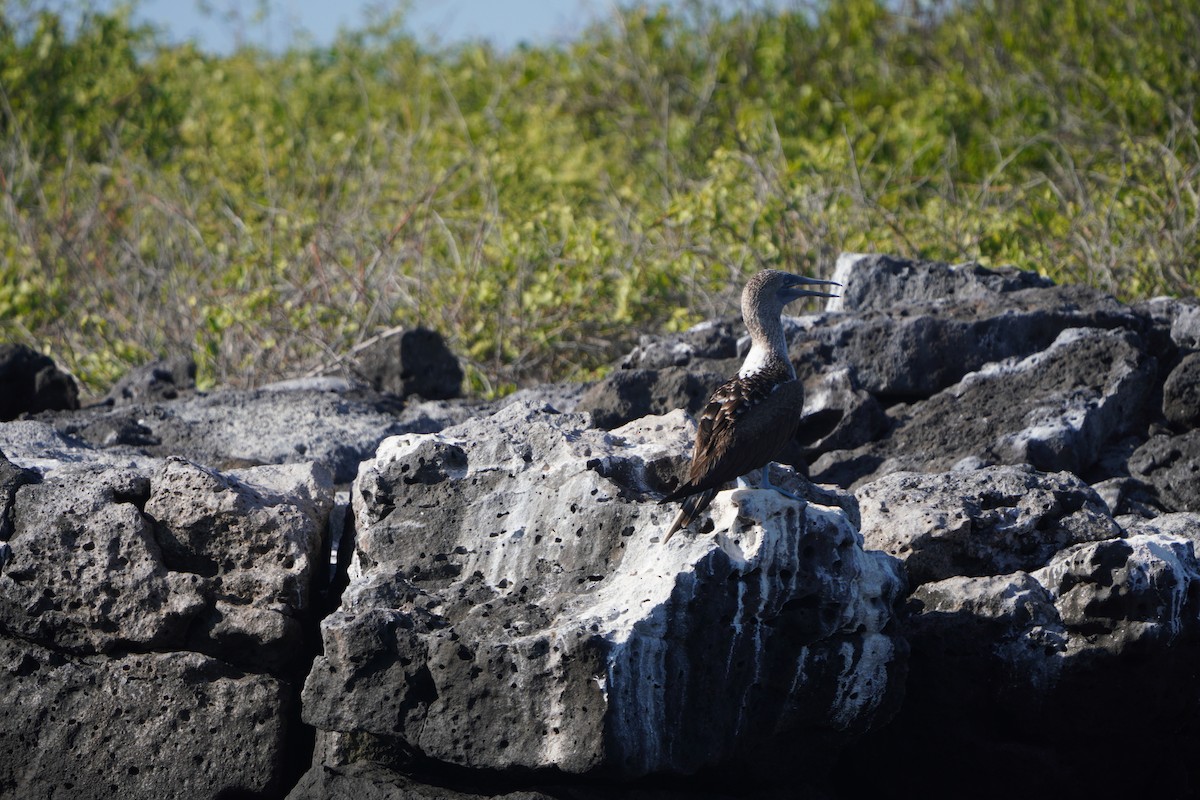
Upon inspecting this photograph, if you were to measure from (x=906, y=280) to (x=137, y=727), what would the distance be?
3948 mm

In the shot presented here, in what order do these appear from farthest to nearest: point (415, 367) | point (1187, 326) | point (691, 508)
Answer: point (415, 367) < point (1187, 326) < point (691, 508)

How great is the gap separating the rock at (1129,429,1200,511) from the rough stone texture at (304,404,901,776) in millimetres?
1835

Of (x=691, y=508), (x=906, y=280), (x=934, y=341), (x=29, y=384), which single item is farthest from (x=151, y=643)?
(x=906, y=280)

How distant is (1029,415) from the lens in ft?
18.4

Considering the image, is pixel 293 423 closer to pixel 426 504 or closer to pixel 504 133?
pixel 426 504

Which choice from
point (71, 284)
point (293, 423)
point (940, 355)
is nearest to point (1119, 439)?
point (940, 355)

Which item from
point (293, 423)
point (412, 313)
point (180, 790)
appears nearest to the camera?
point (180, 790)

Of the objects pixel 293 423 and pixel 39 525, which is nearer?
pixel 39 525

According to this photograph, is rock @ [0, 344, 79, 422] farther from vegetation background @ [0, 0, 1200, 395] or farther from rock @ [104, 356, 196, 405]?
vegetation background @ [0, 0, 1200, 395]

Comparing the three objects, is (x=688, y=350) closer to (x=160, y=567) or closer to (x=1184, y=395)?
(x=1184, y=395)

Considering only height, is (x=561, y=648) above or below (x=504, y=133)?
below

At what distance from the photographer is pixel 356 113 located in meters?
13.9

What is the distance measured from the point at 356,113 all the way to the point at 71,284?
4.88 m

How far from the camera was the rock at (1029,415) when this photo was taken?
18.0 feet
